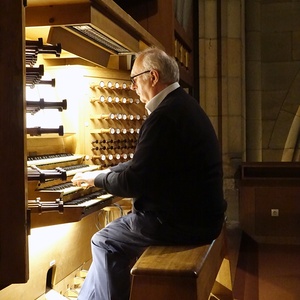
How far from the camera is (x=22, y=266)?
82.2 inches

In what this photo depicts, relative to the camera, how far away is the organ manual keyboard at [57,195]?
2.51m

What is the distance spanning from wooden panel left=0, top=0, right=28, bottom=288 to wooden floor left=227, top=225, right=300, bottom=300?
235cm

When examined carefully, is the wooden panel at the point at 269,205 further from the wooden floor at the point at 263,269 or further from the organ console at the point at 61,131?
the organ console at the point at 61,131

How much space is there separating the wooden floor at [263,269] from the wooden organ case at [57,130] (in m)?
1.20

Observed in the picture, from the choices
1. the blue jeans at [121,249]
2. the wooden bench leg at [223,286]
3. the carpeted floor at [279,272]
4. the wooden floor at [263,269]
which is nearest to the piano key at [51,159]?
the blue jeans at [121,249]

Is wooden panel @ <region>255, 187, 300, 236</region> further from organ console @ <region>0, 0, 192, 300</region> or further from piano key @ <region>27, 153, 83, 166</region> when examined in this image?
piano key @ <region>27, 153, 83, 166</region>

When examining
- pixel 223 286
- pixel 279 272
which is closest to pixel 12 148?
pixel 223 286

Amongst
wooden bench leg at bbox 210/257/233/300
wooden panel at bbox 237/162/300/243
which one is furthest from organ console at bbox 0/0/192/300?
wooden panel at bbox 237/162/300/243

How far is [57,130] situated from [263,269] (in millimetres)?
3019

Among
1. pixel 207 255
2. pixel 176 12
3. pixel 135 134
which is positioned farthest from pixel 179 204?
pixel 176 12

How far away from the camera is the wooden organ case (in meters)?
2.07

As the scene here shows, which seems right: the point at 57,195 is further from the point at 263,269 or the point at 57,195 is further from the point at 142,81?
the point at 263,269

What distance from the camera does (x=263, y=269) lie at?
491 cm

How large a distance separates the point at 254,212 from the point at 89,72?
10.6 ft
